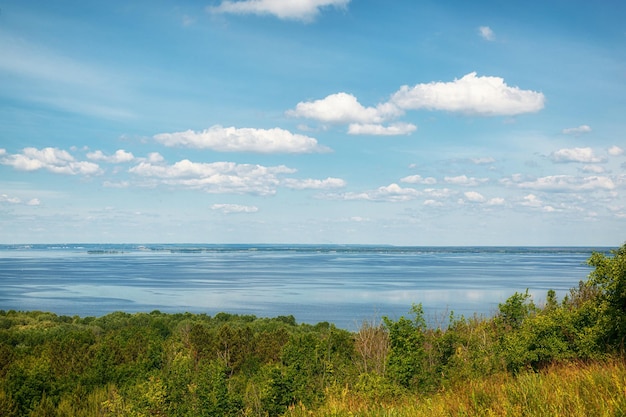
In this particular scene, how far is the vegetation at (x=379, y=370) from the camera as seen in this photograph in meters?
8.12

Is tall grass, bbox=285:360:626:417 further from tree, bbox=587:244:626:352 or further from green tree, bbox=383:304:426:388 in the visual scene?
green tree, bbox=383:304:426:388

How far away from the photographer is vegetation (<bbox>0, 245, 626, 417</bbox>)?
8.12 metres

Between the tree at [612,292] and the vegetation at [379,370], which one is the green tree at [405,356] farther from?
the tree at [612,292]

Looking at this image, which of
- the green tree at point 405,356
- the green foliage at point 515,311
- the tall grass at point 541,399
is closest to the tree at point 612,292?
the green foliage at point 515,311

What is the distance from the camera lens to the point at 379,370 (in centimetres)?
2939

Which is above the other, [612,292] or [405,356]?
[612,292]

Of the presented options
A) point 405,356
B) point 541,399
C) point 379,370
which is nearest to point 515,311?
point 405,356

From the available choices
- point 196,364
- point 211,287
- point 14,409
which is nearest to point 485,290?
point 211,287

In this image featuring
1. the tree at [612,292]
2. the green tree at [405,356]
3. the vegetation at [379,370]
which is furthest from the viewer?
the green tree at [405,356]

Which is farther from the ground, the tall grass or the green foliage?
the tall grass

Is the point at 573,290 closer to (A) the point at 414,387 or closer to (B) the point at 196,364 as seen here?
(A) the point at 414,387

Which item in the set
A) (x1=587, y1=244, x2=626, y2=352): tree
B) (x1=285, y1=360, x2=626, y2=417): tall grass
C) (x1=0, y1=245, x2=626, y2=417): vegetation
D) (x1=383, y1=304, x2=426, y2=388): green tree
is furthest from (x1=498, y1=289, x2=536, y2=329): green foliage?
(x1=285, y1=360, x2=626, y2=417): tall grass

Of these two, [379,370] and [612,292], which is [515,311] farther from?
[379,370]

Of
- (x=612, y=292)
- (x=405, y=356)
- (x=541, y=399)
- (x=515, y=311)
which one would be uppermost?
(x=612, y=292)
